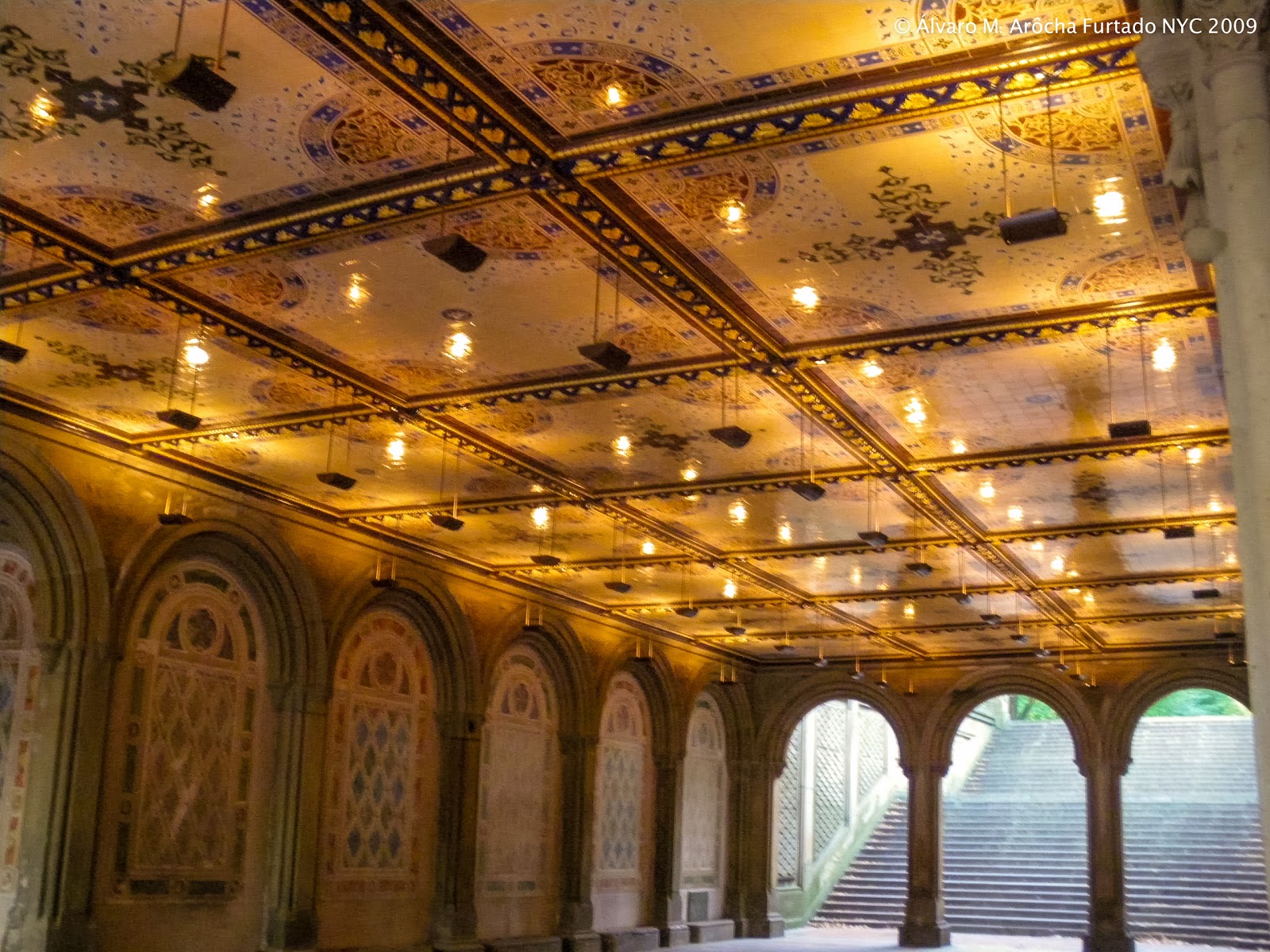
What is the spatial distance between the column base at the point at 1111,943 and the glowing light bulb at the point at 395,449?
1404 centimetres

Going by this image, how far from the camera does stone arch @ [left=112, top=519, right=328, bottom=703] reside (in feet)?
44.4

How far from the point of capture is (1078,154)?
6625 millimetres

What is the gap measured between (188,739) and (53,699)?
182cm

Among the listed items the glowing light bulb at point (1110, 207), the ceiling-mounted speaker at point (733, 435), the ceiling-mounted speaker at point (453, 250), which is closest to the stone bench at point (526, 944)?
the ceiling-mounted speaker at point (733, 435)

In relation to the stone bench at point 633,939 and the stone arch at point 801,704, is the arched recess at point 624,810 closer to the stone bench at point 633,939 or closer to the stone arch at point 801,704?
the stone bench at point 633,939

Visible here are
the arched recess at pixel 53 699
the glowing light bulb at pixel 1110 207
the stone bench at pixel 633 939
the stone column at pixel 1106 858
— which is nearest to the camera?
the glowing light bulb at pixel 1110 207

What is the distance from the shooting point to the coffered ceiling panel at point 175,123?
236 inches

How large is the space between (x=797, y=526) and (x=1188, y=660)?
9.85m

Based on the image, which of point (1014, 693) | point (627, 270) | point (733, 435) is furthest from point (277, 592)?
point (1014, 693)

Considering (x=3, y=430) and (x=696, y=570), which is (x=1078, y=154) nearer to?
(x=3, y=430)

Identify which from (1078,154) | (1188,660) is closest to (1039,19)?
(1078,154)

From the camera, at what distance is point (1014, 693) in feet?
74.6

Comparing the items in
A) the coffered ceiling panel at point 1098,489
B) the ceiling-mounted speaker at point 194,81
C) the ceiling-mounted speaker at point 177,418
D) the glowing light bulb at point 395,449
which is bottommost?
the ceiling-mounted speaker at point 177,418

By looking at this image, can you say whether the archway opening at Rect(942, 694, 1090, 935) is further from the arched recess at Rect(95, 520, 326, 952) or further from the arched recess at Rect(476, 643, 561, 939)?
the arched recess at Rect(95, 520, 326, 952)
